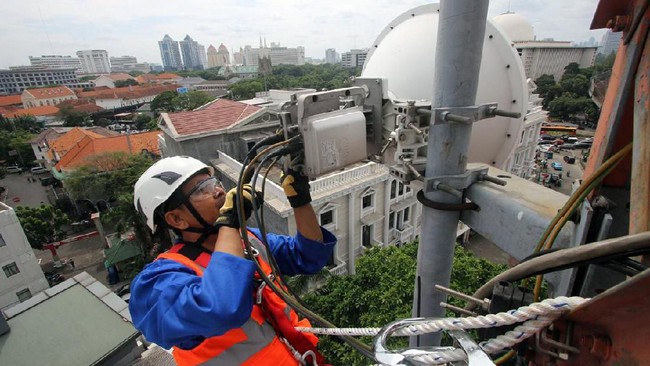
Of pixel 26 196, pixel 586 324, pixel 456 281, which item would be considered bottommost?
pixel 26 196

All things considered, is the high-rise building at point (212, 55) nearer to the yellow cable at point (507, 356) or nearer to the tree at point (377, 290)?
the tree at point (377, 290)

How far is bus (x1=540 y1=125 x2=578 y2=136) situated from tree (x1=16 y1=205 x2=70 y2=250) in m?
50.4

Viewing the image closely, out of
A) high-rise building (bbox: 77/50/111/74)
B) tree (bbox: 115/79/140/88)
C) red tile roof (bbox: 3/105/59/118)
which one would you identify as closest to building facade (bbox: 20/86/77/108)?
red tile roof (bbox: 3/105/59/118)

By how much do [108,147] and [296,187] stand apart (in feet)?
115

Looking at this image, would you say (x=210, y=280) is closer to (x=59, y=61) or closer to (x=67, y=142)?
(x=67, y=142)

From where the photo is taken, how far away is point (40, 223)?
2131 cm

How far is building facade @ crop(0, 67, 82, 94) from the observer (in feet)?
344

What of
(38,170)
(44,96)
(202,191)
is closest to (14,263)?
(202,191)

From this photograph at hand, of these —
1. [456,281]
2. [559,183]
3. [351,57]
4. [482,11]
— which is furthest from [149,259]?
[351,57]

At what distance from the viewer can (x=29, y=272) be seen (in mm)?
16609

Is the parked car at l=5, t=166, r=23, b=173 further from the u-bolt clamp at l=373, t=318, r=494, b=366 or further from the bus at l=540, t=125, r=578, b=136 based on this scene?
the bus at l=540, t=125, r=578, b=136

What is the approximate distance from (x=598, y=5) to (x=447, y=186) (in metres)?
1.12

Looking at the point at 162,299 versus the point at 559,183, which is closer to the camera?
the point at 162,299

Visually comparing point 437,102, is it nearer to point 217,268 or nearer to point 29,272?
point 217,268
